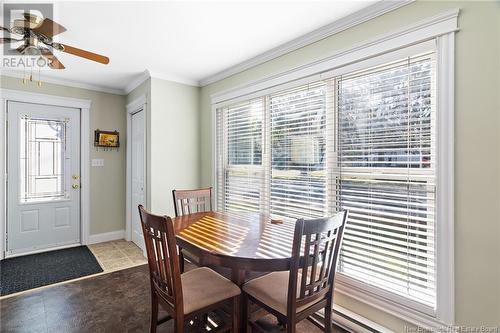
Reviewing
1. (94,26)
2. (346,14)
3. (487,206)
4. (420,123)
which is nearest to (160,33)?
(94,26)

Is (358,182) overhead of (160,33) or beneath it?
beneath

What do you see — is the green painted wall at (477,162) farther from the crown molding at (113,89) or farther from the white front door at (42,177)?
the white front door at (42,177)

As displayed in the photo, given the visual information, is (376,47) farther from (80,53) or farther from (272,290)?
(80,53)

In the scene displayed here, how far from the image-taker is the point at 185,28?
7.80 ft

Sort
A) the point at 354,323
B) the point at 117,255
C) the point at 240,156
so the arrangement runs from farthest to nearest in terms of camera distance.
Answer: the point at 117,255 < the point at 240,156 < the point at 354,323

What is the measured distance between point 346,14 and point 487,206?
1.71 meters

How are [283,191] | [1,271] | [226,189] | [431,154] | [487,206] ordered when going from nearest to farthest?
[487,206]
[431,154]
[283,191]
[1,271]
[226,189]

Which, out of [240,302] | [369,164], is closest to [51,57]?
[240,302]

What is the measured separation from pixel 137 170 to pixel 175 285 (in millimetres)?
2950

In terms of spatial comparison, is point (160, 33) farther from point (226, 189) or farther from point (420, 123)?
point (420, 123)

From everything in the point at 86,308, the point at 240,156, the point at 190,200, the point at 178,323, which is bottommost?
the point at 86,308

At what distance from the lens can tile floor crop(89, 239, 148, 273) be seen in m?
3.36

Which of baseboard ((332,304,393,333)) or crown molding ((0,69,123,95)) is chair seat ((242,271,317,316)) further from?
crown molding ((0,69,123,95))

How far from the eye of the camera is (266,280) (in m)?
1.84
